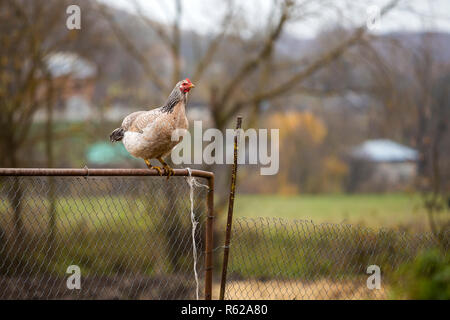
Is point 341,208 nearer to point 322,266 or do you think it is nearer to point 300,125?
point 300,125

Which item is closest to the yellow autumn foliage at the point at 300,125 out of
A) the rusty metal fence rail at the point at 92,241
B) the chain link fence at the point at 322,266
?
the rusty metal fence rail at the point at 92,241

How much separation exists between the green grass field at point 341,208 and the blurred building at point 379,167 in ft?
1.29

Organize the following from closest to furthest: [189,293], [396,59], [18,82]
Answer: [189,293], [396,59], [18,82]

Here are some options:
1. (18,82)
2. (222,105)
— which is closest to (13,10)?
(18,82)

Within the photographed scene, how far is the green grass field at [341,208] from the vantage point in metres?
10.3

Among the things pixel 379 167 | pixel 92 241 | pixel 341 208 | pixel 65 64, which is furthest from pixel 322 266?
pixel 379 167

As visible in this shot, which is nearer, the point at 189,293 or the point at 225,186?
the point at 189,293

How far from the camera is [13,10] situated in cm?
979

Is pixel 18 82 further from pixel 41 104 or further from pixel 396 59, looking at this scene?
pixel 396 59

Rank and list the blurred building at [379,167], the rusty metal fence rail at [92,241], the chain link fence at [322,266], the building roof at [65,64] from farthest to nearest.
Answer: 1. the blurred building at [379,167]
2. the building roof at [65,64]
3. the chain link fence at [322,266]
4. the rusty metal fence rail at [92,241]

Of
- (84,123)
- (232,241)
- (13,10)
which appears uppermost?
(13,10)

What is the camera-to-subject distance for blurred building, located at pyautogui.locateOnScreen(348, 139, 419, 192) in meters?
12.1

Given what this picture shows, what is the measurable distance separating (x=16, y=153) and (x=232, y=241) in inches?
298

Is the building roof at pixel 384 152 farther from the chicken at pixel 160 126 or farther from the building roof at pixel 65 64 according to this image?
the chicken at pixel 160 126
